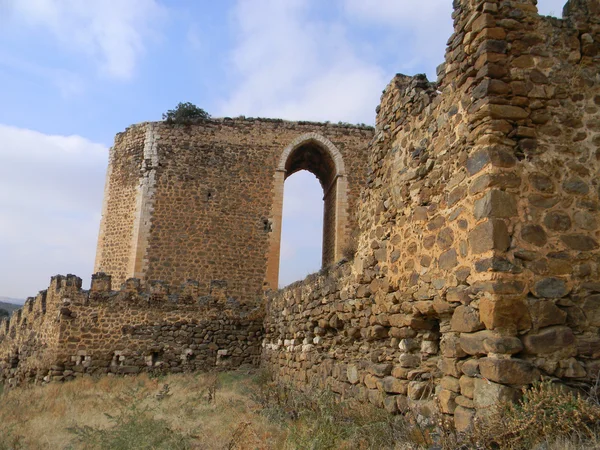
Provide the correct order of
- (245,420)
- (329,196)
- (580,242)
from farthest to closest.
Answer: (329,196) → (245,420) → (580,242)

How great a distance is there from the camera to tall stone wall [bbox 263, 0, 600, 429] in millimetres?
3260

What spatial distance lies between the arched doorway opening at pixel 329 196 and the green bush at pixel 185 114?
3382 mm

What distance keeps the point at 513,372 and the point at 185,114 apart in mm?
16654

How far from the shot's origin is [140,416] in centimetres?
585

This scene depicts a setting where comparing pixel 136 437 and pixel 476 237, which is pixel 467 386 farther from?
pixel 136 437

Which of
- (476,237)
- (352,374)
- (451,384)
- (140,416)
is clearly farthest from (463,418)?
(140,416)

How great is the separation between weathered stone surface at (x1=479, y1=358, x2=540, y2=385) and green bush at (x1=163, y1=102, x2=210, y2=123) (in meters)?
16.4

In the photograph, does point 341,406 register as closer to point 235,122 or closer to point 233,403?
point 233,403

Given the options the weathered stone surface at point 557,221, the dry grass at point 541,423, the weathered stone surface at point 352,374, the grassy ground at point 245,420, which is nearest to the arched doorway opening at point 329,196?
the grassy ground at point 245,420

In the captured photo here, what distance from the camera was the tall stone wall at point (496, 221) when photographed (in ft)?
10.7

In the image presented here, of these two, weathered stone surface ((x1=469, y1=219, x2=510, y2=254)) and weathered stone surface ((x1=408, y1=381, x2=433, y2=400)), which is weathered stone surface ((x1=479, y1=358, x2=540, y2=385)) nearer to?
weathered stone surface ((x1=469, y1=219, x2=510, y2=254))

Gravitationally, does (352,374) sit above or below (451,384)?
below

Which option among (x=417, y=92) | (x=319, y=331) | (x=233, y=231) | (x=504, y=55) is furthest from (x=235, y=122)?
(x=504, y=55)

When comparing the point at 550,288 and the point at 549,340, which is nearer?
the point at 549,340
